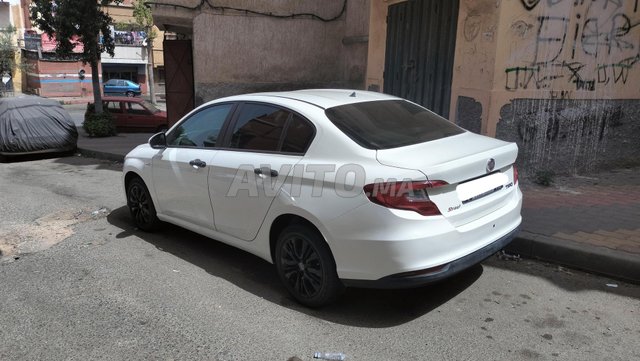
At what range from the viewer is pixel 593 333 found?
3480mm

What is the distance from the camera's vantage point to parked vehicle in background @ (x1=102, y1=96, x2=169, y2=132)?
62.4ft

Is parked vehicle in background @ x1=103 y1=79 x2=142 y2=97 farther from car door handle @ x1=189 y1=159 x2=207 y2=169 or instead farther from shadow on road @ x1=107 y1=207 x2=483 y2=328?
car door handle @ x1=189 y1=159 x2=207 y2=169

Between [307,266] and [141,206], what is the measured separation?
2.79 m

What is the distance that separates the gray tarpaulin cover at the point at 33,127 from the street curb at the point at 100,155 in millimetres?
345

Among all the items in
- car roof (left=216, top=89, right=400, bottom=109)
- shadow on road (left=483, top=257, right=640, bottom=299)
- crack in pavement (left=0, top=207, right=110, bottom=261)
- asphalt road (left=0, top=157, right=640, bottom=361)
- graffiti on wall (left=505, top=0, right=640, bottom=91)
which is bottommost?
crack in pavement (left=0, top=207, right=110, bottom=261)

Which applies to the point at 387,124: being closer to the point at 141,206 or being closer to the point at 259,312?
the point at 259,312

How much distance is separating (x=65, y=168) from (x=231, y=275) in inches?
332

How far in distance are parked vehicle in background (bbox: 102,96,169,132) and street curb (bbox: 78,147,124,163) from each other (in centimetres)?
521

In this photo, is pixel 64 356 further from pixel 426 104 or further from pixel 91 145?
pixel 91 145

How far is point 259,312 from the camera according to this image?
3.92 m

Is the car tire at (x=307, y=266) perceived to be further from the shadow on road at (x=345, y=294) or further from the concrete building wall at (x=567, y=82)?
the concrete building wall at (x=567, y=82)

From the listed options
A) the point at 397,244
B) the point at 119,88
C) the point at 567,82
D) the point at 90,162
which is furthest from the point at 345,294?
the point at 119,88

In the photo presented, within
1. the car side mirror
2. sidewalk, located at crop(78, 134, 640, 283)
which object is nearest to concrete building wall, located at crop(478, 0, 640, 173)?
sidewalk, located at crop(78, 134, 640, 283)

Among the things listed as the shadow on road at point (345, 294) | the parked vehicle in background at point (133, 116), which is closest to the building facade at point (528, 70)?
the shadow on road at point (345, 294)
